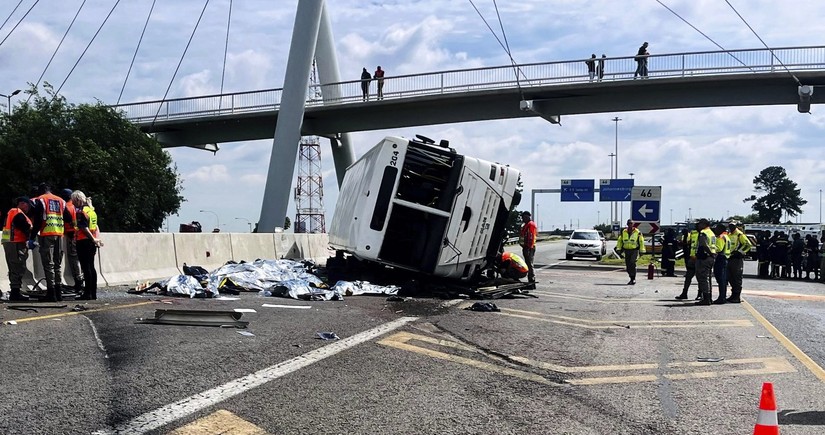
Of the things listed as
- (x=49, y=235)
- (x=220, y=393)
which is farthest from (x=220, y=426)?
(x=49, y=235)

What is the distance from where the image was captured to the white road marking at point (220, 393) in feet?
15.3

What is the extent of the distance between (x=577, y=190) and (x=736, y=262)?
49.5 m

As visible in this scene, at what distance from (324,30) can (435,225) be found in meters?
22.5

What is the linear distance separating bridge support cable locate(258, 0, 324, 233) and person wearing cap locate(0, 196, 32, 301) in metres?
19.5

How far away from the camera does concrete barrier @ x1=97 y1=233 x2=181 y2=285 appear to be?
1355 centimetres

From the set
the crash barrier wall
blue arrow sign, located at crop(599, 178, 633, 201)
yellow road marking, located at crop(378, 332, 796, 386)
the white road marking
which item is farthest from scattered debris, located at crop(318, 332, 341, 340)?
blue arrow sign, located at crop(599, 178, 633, 201)

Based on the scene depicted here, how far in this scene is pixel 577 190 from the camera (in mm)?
64375

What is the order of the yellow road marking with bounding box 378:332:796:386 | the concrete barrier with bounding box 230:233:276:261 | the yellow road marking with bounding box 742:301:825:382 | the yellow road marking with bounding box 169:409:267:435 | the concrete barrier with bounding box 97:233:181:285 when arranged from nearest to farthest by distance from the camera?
the yellow road marking with bounding box 169:409:267:435
the yellow road marking with bounding box 378:332:796:386
the yellow road marking with bounding box 742:301:825:382
the concrete barrier with bounding box 97:233:181:285
the concrete barrier with bounding box 230:233:276:261

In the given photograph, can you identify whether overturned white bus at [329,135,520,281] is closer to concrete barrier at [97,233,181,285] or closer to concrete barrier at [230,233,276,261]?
concrete barrier at [97,233,181,285]

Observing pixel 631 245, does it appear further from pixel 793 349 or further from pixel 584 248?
pixel 584 248

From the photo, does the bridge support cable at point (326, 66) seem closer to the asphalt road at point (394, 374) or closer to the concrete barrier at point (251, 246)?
the concrete barrier at point (251, 246)

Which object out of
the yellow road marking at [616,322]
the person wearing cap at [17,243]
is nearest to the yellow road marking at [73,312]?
the person wearing cap at [17,243]

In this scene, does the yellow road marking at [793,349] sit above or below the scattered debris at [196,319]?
below

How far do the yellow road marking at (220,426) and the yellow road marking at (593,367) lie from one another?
9.14ft
